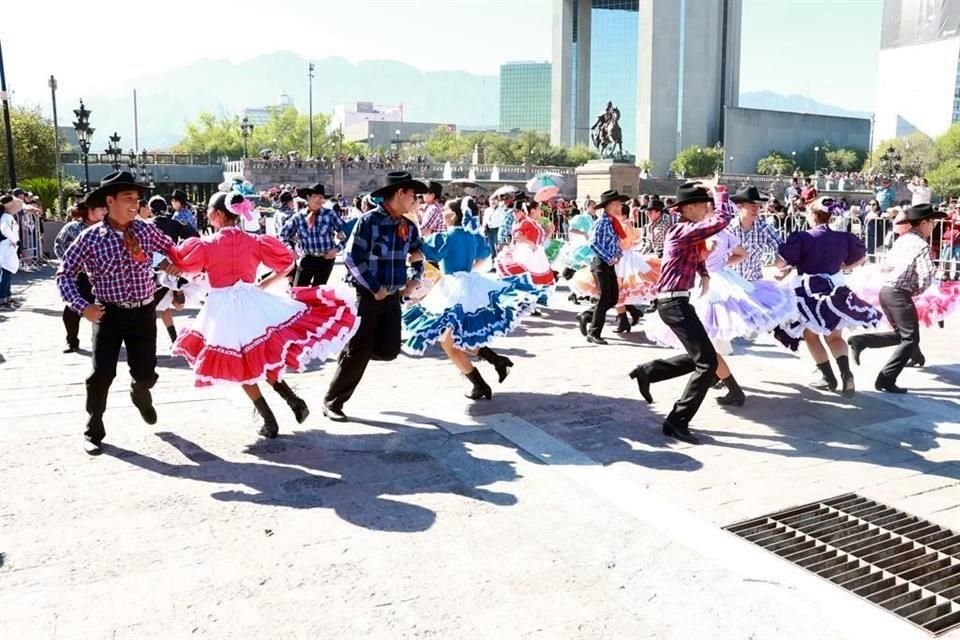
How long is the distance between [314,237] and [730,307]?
492cm

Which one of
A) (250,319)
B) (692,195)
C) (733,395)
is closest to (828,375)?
(733,395)

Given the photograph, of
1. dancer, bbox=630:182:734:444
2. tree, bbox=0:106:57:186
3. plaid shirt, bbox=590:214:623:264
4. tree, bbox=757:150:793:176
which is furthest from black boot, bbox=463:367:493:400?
tree, bbox=757:150:793:176

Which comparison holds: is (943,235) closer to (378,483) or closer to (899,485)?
(899,485)

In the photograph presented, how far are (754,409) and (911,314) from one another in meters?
2.03

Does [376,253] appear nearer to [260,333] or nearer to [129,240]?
[260,333]

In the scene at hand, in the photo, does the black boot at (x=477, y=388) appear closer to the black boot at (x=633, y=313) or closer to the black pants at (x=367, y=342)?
the black pants at (x=367, y=342)

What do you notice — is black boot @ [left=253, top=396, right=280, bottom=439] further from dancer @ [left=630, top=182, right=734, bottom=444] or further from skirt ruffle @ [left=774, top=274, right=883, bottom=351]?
skirt ruffle @ [left=774, top=274, right=883, bottom=351]

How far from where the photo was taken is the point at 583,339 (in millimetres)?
11000

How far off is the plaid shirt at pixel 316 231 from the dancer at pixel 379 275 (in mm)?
3219

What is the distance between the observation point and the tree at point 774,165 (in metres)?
94.8

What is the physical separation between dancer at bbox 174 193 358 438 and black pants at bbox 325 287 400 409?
240mm

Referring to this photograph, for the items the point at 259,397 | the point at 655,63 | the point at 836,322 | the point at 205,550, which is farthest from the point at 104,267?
the point at 655,63

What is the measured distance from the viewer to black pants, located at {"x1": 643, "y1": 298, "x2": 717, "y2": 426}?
642 centimetres

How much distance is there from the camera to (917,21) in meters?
106
